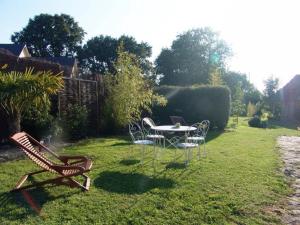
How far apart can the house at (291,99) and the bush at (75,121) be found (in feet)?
99.9

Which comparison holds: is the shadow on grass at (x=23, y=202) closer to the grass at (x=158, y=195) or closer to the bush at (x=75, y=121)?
the grass at (x=158, y=195)

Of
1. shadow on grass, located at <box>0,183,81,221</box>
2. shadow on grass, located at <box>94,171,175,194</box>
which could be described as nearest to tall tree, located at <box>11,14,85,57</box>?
shadow on grass, located at <box>94,171,175,194</box>

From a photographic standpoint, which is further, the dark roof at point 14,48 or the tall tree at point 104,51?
the tall tree at point 104,51

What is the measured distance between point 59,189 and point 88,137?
23.3ft

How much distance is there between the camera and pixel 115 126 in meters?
14.0

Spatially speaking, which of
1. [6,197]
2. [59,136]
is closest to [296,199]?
[6,197]

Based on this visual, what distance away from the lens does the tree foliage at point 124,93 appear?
44.7 feet

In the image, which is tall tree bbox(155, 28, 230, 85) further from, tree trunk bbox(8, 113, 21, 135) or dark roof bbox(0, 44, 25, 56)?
tree trunk bbox(8, 113, 21, 135)

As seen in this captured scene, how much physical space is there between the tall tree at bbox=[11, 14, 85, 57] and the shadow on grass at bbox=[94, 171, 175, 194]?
4354 centimetres

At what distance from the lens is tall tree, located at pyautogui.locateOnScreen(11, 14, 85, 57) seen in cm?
4628

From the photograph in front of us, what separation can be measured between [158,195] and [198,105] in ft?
38.4

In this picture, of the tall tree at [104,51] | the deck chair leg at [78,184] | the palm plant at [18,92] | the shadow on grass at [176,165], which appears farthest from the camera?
the tall tree at [104,51]

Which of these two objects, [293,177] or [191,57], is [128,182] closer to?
[293,177]

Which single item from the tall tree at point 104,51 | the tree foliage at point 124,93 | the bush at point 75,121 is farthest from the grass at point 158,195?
the tall tree at point 104,51
